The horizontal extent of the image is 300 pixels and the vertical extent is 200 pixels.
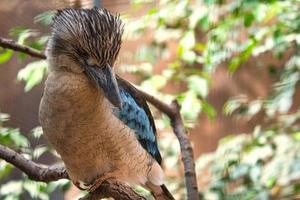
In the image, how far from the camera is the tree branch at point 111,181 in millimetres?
957

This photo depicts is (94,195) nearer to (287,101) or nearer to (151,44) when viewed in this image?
(287,101)

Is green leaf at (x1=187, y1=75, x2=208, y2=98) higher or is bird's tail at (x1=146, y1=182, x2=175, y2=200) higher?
green leaf at (x1=187, y1=75, x2=208, y2=98)

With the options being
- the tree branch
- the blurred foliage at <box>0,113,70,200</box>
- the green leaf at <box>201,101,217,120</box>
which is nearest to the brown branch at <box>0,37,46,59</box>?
the tree branch

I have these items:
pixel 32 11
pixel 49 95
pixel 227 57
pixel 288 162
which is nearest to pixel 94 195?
pixel 49 95

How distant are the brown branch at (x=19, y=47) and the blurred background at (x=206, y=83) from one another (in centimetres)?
1

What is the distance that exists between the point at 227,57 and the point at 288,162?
316 millimetres

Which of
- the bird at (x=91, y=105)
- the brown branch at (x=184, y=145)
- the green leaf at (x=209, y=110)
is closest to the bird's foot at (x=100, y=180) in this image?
the bird at (x=91, y=105)

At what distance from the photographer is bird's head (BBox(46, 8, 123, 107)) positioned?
2.67ft

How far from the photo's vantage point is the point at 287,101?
1.21 m

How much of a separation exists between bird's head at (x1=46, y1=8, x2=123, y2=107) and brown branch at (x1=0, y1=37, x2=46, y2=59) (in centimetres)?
23

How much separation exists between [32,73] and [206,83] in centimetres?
54

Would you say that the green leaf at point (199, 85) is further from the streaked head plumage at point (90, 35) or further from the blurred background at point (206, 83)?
the streaked head plumage at point (90, 35)

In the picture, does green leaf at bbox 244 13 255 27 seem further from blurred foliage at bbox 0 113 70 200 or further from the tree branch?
blurred foliage at bbox 0 113 70 200

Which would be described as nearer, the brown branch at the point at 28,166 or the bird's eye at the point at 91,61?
the bird's eye at the point at 91,61
